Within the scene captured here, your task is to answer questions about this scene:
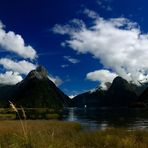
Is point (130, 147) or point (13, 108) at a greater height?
point (13, 108)

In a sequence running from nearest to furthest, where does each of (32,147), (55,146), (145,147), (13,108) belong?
(13,108) → (32,147) → (55,146) → (145,147)

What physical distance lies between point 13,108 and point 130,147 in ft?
37.4

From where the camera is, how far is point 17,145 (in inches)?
456

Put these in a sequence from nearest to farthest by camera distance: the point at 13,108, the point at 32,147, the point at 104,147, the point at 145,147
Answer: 1. the point at 13,108
2. the point at 32,147
3. the point at 145,147
4. the point at 104,147

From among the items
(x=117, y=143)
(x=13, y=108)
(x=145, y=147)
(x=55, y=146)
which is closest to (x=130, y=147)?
(x=145, y=147)

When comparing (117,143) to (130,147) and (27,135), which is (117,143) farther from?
(27,135)

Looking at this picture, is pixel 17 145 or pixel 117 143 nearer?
pixel 17 145

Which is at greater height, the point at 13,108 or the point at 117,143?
the point at 13,108

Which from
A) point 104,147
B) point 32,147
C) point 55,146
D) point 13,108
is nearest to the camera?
point 13,108

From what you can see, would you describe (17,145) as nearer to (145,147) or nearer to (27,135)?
(27,135)

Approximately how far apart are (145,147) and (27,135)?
865 centimetres

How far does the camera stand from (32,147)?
1142 centimetres

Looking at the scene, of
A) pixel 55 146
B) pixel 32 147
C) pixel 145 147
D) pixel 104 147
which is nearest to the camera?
pixel 32 147

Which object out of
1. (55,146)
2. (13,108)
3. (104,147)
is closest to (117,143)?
(104,147)
